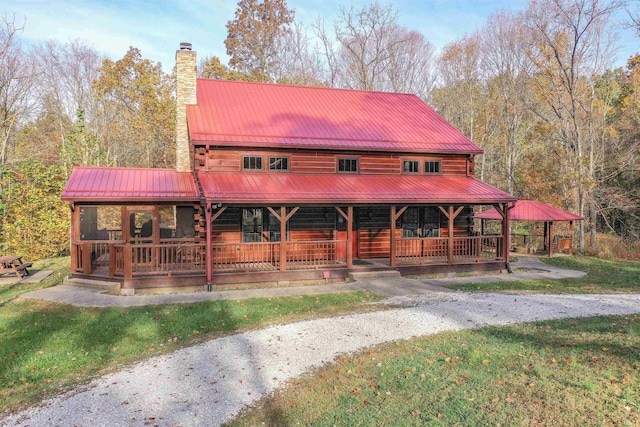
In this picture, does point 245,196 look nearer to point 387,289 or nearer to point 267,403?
point 387,289

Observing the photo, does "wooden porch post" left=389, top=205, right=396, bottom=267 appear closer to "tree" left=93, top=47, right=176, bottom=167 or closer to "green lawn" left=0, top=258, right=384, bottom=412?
"green lawn" left=0, top=258, right=384, bottom=412

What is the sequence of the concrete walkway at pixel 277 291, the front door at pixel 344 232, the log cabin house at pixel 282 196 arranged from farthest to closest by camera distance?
1. the front door at pixel 344 232
2. the log cabin house at pixel 282 196
3. the concrete walkway at pixel 277 291

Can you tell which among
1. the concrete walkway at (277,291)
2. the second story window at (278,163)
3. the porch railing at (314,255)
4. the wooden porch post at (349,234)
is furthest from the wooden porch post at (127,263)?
the wooden porch post at (349,234)

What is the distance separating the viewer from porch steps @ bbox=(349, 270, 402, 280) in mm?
14227

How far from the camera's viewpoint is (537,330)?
8.10m

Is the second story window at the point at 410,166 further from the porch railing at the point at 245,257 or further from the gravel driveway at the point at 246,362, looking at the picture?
the gravel driveway at the point at 246,362

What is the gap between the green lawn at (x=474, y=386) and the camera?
15.9 feet

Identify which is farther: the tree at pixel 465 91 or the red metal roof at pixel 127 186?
the tree at pixel 465 91

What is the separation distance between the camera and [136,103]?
32094mm

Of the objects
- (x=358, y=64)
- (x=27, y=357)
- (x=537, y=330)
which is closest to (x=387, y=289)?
(x=537, y=330)

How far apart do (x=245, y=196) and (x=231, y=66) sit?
27.5 m

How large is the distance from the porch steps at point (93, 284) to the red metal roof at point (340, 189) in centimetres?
387

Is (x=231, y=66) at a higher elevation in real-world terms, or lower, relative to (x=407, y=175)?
higher

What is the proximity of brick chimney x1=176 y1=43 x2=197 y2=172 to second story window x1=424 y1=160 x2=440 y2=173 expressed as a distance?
9610 millimetres
